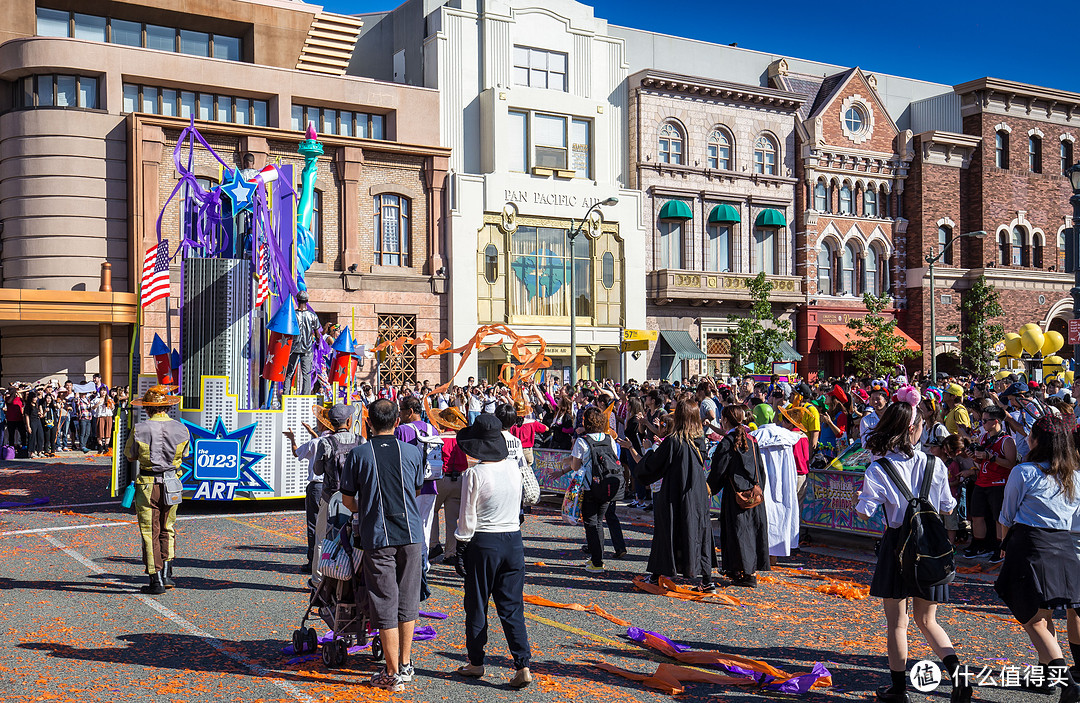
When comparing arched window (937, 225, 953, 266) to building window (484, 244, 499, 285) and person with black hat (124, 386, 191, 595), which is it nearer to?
building window (484, 244, 499, 285)

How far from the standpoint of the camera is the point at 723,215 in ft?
125

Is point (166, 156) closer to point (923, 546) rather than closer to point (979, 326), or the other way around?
point (923, 546)

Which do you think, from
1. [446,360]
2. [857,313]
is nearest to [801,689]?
[446,360]

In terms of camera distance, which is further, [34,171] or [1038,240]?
[1038,240]

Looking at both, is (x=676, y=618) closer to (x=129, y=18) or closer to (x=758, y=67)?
(x=129, y=18)

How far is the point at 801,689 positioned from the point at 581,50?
33.2 metres

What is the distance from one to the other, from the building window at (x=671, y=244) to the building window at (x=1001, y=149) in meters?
16.0

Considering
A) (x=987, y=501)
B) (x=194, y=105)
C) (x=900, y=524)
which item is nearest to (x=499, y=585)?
(x=900, y=524)

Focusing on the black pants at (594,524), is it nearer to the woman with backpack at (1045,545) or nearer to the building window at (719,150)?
the woman with backpack at (1045,545)

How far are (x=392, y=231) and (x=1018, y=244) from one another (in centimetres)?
2829

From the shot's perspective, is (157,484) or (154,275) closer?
(157,484)

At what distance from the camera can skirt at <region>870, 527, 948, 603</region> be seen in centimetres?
596

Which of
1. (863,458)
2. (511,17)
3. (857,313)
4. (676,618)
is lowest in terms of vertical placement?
(676,618)

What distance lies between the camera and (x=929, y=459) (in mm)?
6258
